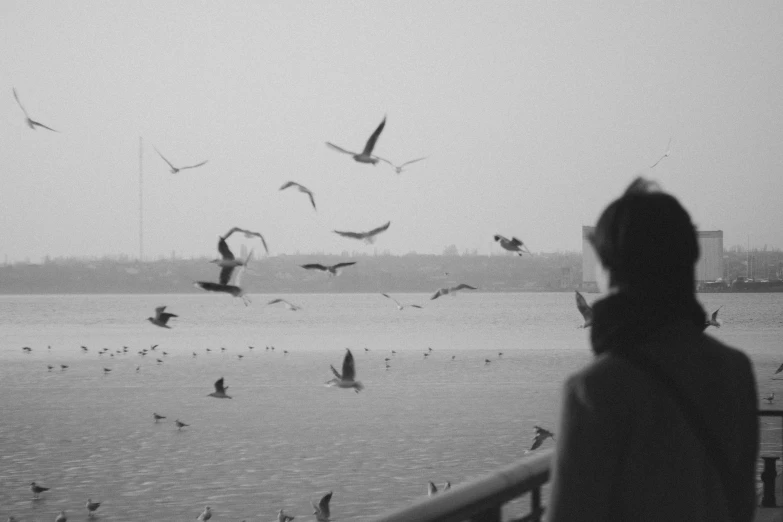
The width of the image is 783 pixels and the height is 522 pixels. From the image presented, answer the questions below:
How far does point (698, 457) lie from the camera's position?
1.65 m

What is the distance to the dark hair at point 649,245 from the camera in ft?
5.75

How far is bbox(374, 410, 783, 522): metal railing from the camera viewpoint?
5.95 feet

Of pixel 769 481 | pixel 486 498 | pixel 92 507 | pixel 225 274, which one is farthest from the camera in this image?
pixel 92 507

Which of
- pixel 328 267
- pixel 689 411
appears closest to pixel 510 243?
pixel 328 267

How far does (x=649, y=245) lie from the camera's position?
1752 mm

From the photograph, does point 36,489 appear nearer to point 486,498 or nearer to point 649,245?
point 486,498

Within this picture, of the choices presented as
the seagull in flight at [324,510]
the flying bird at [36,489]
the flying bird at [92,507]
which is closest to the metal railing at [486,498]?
the seagull in flight at [324,510]

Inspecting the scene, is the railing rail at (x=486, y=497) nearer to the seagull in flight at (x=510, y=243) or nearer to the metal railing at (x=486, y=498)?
the metal railing at (x=486, y=498)

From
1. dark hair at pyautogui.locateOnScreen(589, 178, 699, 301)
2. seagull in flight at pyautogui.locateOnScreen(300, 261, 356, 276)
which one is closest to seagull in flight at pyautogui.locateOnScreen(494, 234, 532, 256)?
seagull in flight at pyautogui.locateOnScreen(300, 261, 356, 276)

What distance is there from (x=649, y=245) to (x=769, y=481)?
14.7ft

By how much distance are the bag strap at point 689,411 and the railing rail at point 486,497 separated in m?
0.29

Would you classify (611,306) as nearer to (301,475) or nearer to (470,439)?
(301,475)

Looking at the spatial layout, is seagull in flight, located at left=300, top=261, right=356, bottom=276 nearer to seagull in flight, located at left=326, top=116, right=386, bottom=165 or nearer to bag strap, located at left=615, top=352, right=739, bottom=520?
seagull in flight, located at left=326, top=116, right=386, bottom=165

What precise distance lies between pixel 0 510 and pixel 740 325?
244 feet
